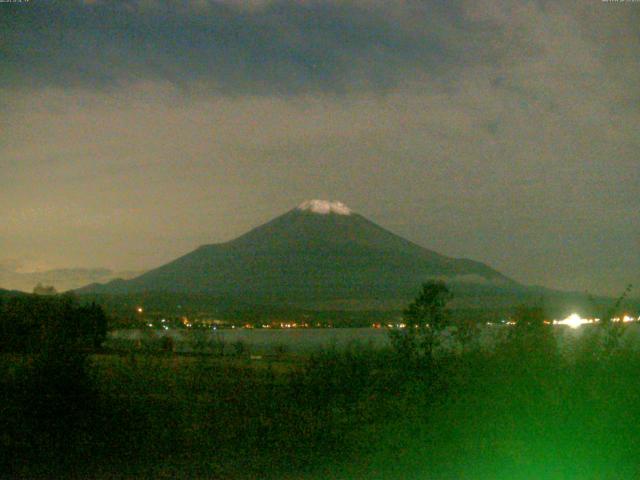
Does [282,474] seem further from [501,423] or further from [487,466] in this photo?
[501,423]

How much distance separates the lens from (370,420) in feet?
38.4

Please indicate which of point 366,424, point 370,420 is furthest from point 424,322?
point 366,424

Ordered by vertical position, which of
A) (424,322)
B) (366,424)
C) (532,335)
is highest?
(424,322)

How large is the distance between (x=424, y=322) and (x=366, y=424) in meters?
5.23

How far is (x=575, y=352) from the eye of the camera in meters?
12.4

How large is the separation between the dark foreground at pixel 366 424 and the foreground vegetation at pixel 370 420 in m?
0.02

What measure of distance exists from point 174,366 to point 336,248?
94.4 metres

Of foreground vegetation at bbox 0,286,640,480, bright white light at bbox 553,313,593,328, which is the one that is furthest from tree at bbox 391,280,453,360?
bright white light at bbox 553,313,593,328

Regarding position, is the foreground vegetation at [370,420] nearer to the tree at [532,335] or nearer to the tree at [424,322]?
the tree at [532,335]

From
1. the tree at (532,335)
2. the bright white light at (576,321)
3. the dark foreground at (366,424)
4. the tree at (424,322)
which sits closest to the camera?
the dark foreground at (366,424)

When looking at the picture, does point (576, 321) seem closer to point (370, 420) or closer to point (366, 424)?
point (370, 420)

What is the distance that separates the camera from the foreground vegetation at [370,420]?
31.5 feet

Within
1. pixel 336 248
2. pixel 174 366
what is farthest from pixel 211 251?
pixel 174 366

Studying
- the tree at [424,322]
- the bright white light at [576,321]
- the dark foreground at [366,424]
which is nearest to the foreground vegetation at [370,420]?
the dark foreground at [366,424]
